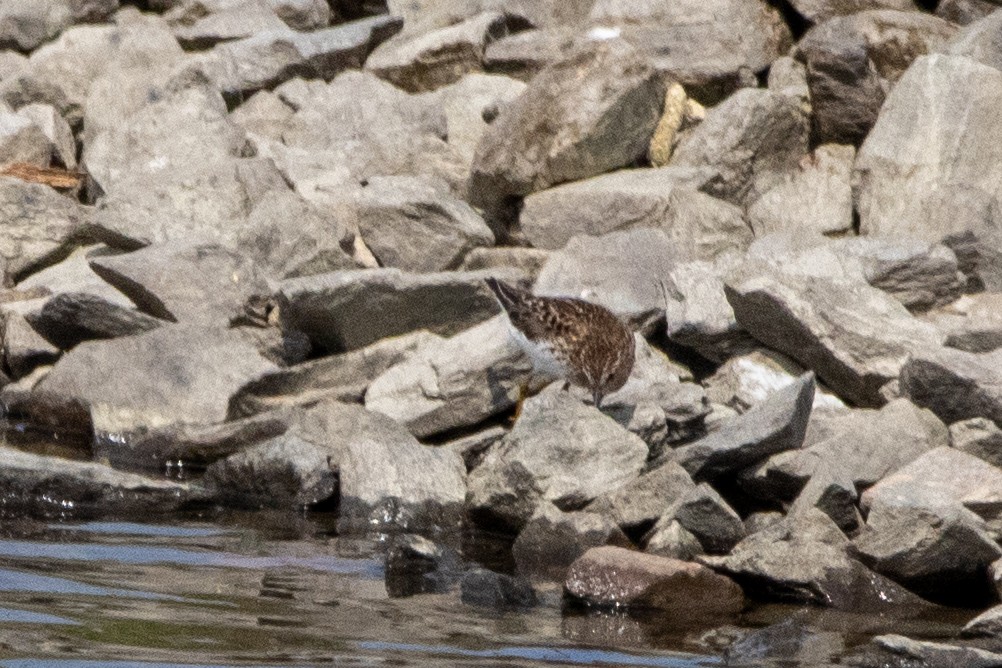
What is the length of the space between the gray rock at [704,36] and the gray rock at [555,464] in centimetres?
521

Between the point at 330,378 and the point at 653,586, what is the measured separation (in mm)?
3498

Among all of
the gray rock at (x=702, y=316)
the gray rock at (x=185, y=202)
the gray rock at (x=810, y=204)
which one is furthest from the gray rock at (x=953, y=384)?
the gray rock at (x=185, y=202)

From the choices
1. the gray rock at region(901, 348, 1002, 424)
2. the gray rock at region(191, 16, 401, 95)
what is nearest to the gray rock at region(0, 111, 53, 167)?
the gray rock at region(191, 16, 401, 95)

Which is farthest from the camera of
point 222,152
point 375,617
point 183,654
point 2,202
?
point 222,152

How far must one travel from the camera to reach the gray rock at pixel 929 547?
23.7 ft

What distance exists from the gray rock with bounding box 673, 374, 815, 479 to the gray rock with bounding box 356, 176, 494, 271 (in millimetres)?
3211

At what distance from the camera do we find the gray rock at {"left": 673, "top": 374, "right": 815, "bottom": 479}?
325 inches

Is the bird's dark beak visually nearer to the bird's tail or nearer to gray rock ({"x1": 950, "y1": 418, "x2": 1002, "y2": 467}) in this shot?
the bird's tail

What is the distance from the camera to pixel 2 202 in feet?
39.8

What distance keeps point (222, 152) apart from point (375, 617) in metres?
7.08

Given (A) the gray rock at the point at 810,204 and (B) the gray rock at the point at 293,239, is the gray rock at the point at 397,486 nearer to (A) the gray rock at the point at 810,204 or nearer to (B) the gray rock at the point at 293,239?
(B) the gray rock at the point at 293,239

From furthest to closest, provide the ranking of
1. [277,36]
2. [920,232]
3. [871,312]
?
[277,36]
[920,232]
[871,312]

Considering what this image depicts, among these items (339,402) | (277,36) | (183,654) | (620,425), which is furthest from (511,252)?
(183,654)

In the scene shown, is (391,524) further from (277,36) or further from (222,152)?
(277,36)
